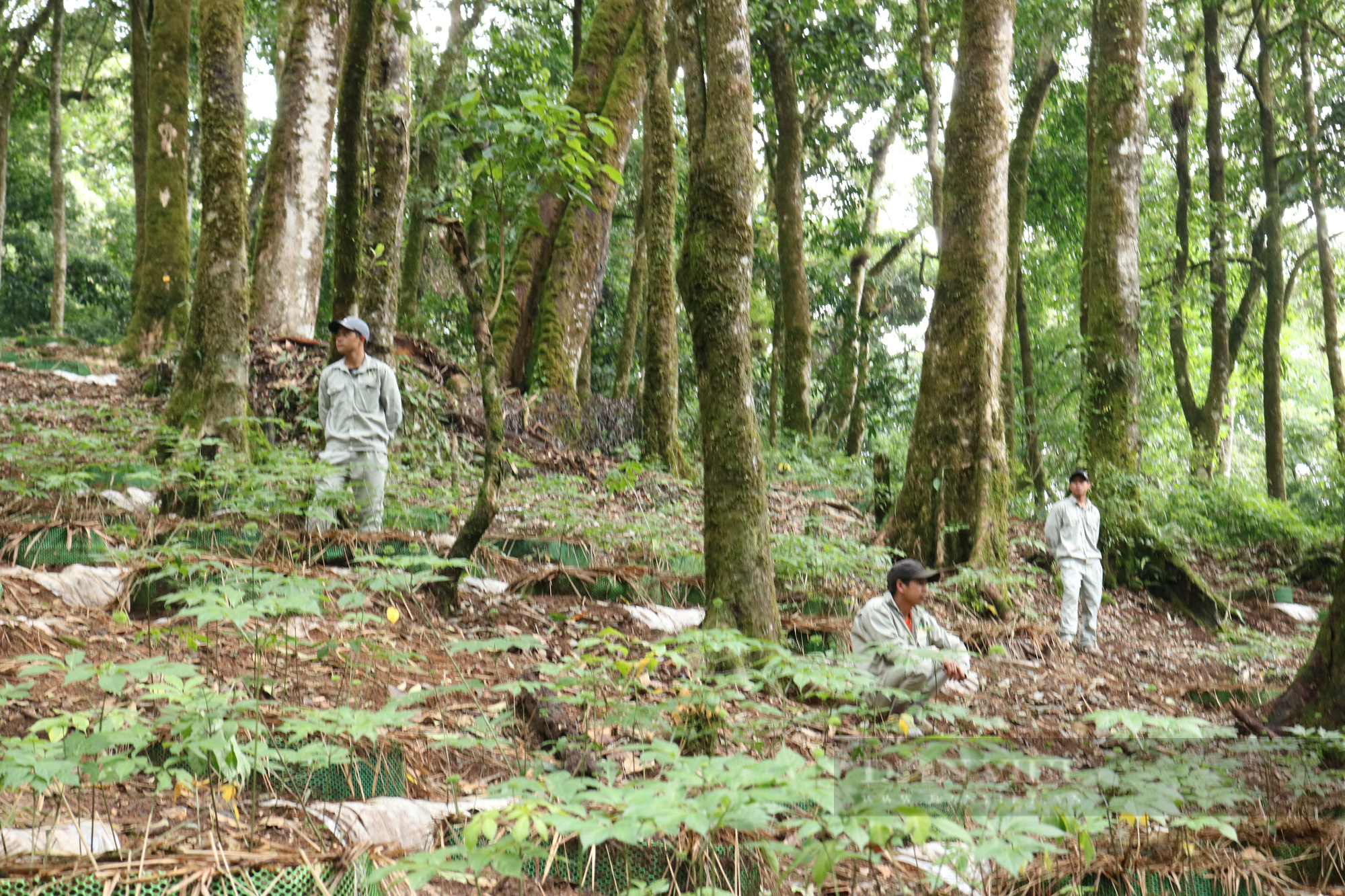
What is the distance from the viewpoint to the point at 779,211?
1549cm

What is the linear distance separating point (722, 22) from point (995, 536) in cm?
487

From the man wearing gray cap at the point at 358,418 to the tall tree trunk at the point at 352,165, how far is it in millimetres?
597

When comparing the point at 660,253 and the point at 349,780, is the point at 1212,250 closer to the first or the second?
the point at 660,253

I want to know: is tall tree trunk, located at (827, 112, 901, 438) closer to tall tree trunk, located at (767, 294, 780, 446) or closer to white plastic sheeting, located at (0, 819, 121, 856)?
tall tree trunk, located at (767, 294, 780, 446)

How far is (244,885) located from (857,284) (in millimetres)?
18734

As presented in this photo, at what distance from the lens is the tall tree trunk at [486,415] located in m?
5.50

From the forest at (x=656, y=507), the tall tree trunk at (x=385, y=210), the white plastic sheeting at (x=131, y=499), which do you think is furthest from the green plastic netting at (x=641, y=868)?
the tall tree trunk at (x=385, y=210)

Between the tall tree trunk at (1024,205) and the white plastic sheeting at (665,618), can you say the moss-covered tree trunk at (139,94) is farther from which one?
the tall tree trunk at (1024,205)

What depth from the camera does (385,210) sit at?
885 centimetres

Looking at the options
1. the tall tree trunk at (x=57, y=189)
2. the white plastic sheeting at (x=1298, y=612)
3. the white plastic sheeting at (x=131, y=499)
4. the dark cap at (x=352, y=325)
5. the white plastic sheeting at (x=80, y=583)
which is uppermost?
the tall tree trunk at (x=57, y=189)

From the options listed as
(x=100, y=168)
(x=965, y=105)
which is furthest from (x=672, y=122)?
(x=100, y=168)

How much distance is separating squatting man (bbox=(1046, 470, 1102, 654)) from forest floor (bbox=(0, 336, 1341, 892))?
256mm

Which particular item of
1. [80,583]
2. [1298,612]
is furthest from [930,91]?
[80,583]

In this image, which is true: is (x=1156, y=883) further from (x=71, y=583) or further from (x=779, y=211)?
(x=779, y=211)
